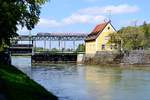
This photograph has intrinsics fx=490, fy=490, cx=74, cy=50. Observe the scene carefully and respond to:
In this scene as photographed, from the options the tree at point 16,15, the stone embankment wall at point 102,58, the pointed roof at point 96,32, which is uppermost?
the pointed roof at point 96,32

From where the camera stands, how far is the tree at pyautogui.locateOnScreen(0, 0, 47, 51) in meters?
29.4

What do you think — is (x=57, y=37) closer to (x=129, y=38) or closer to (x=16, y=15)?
(x=129, y=38)

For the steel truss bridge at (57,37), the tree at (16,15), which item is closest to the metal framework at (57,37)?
the steel truss bridge at (57,37)

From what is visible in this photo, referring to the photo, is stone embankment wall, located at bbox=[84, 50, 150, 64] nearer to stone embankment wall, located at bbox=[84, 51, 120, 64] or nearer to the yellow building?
stone embankment wall, located at bbox=[84, 51, 120, 64]

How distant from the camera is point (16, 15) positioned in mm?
31281

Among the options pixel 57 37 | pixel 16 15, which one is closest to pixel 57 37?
pixel 57 37

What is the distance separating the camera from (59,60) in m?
113

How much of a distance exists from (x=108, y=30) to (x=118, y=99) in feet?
263

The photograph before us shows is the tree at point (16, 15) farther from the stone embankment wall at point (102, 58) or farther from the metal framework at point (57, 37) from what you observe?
the metal framework at point (57, 37)

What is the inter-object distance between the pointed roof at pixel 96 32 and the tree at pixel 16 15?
79321mm

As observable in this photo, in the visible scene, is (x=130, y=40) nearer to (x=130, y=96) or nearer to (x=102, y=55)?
(x=102, y=55)

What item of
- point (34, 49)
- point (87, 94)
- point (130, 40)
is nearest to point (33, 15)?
point (87, 94)

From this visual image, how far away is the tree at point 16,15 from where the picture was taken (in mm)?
29406

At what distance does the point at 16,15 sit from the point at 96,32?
3376 inches
